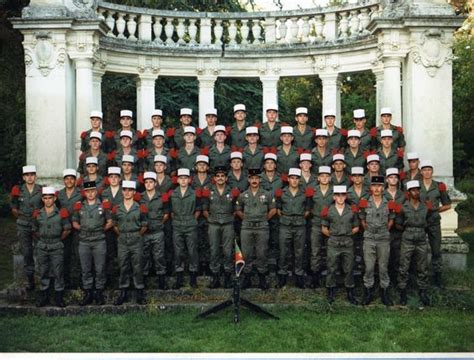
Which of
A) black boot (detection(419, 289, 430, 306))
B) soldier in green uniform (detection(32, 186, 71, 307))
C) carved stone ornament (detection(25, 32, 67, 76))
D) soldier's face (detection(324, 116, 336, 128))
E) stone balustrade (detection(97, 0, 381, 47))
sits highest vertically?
stone balustrade (detection(97, 0, 381, 47))

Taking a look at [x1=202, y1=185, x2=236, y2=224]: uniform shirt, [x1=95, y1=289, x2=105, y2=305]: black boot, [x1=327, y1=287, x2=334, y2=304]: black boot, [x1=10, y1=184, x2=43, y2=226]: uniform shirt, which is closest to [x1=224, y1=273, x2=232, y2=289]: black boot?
[x1=202, y1=185, x2=236, y2=224]: uniform shirt

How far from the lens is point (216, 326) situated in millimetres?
8570

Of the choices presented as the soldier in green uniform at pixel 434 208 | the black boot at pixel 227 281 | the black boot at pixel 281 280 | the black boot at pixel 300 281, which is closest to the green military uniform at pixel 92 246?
the black boot at pixel 227 281

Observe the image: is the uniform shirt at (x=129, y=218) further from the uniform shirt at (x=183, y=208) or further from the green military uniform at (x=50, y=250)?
the green military uniform at (x=50, y=250)

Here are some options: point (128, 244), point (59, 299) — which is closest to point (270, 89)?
point (128, 244)

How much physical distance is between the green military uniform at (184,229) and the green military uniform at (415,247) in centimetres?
303

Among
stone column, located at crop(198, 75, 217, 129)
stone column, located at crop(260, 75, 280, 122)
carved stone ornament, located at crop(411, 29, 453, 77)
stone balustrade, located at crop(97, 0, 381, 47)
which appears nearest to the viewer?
carved stone ornament, located at crop(411, 29, 453, 77)

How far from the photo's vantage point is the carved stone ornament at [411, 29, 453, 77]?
1216cm

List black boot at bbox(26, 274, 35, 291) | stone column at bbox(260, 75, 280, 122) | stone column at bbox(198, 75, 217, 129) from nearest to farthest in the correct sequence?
black boot at bbox(26, 274, 35, 291) < stone column at bbox(198, 75, 217, 129) < stone column at bbox(260, 75, 280, 122)

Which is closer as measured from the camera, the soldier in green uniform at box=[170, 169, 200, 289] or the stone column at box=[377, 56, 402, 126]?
the soldier in green uniform at box=[170, 169, 200, 289]

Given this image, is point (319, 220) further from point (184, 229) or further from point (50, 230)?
point (50, 230)

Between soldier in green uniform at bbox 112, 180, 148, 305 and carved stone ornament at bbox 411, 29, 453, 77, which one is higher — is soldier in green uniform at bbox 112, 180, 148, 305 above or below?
below

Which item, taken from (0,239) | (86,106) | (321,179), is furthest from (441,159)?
(0,239)

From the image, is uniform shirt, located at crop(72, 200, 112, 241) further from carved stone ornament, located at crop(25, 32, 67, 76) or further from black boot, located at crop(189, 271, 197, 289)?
carved stone ornament, located at crop(25, 32, 67, 76)
